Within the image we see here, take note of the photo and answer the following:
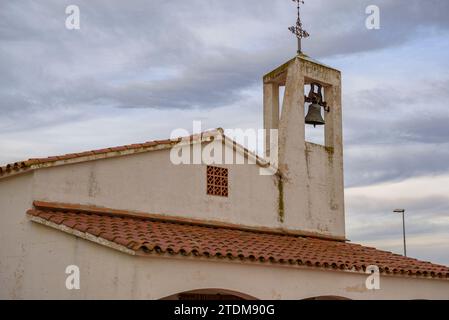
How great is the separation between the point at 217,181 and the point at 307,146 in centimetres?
289

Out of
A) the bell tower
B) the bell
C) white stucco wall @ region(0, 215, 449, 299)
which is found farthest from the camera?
the bell

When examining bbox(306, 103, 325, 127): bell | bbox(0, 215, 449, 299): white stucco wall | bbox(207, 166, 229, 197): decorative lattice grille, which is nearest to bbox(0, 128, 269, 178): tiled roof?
bbox(207, 166, 229, 197): decorative lattice grille

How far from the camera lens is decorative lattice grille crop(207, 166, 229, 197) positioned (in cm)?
1395

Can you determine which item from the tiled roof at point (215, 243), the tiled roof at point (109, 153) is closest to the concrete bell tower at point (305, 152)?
the tiled roof at point (215, 243)

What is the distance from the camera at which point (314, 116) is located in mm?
15984

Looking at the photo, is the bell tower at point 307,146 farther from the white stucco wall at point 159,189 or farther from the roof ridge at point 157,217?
the white stucco wall at point 159,189

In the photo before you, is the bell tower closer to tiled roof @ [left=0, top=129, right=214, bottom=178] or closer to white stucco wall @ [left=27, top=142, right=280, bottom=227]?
white stucco wall @ [left=27, top=142, right=280, bottom=227]

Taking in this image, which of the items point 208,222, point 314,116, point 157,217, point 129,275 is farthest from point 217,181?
point 129,275

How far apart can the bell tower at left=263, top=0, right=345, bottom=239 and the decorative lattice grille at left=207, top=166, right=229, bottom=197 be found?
162 centimetres

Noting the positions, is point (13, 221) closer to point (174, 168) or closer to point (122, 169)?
point (122, 169)

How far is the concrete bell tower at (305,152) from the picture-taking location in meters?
15.2
